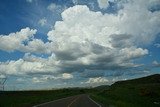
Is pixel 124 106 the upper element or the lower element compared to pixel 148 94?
lower

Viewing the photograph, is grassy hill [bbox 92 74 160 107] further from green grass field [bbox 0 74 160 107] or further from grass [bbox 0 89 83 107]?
grass [bbox 0 89 83 107]

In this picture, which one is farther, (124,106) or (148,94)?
(148,94)

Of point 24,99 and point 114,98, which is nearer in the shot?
point 114,98

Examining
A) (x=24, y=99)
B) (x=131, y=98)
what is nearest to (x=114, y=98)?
(x=131, y=98)

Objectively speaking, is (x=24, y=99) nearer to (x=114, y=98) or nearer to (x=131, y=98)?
(x=114, y=98)

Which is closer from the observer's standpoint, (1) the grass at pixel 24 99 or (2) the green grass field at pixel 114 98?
(2) the green grass field at pixel 114 98

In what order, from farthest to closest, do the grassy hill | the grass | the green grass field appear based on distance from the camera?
the grass < the green grass field < the grassy hill

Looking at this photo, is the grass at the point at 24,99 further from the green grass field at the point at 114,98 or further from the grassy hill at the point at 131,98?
the grassy hill at the point at 131,98

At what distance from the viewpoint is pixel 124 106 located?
88.4 ft

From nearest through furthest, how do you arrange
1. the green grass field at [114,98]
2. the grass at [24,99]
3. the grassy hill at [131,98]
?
the grassy hill at [131,98]
the green grass field at [114,98]
the grass at [24,99]

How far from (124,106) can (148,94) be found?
3902 cm

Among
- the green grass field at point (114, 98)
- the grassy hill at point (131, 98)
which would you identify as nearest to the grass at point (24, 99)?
the green grass field at point (114, 98)

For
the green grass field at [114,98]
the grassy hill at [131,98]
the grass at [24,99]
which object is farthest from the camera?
the grass at [24,99]

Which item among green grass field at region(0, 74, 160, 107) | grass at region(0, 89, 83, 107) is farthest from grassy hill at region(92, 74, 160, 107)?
grass at region(0, 89, 83, 107)
